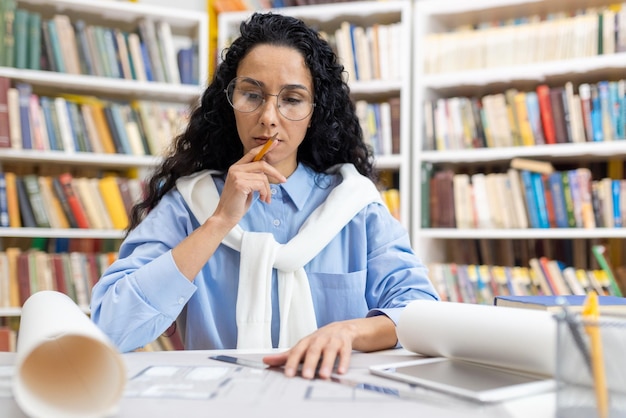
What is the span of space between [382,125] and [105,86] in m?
1.20

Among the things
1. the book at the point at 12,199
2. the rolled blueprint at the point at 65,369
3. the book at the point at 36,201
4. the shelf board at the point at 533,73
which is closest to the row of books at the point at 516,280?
the shelf board at the point at 533,73

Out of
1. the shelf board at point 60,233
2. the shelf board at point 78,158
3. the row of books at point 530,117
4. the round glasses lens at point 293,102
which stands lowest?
the shelf board at point 60,233

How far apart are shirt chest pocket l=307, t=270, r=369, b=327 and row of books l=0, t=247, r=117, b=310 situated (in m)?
1.59

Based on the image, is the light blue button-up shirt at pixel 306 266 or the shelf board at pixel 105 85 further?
the shelf board at pixel 105 85

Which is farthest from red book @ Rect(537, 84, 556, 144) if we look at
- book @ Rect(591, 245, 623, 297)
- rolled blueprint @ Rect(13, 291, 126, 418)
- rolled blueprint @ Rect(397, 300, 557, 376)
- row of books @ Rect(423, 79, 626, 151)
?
rolled blueprint @ Rect(13, 291, 126, 418)

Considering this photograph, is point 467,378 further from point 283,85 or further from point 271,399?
point 283,85

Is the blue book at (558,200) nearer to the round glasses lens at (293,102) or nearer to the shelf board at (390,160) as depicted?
the shelf board at (390,160)

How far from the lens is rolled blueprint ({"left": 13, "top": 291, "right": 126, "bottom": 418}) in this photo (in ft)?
1.96

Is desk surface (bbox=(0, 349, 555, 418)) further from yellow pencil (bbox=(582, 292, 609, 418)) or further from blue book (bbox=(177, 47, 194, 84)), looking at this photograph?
blue book (bbox=(177, 47, 194, 84))

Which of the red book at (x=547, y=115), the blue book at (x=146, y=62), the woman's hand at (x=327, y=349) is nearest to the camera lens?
the woman's hand at (x=327, y=349)

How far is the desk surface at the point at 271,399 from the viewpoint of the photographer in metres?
0.62

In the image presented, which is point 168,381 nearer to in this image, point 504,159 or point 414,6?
point 504,159

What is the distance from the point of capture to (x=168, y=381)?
0.75m

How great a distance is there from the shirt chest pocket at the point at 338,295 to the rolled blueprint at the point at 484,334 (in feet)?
1.44
